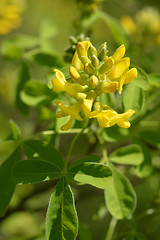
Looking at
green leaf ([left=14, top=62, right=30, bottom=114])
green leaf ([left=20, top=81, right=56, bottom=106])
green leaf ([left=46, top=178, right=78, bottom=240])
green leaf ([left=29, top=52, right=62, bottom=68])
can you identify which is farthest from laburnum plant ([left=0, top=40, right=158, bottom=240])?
green leaf ([left=29, top=52, right=62, bottom=68])

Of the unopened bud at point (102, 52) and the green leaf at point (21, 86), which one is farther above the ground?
the unopened bud at point (102, 52)

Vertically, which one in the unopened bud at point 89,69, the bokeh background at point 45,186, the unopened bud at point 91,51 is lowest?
the bokeh background at point 45,186

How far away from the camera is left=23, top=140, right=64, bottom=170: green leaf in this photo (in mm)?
1016

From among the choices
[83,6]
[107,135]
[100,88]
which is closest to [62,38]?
[83,6]

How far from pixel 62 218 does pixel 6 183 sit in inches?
10.5

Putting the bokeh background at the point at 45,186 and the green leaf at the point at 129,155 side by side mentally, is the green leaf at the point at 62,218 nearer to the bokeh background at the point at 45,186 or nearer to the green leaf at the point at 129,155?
the green leaf at the point at 129,155

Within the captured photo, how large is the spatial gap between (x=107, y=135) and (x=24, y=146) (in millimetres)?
337

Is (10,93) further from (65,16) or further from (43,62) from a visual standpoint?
(65,16)

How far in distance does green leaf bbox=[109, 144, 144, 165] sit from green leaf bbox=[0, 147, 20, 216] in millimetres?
385

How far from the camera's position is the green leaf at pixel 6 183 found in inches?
37.9

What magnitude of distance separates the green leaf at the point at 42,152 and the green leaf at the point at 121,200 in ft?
0.74

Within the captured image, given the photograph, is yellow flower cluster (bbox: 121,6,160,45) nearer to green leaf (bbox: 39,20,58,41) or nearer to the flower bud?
green leaf (bbox: 39,20,58,41)

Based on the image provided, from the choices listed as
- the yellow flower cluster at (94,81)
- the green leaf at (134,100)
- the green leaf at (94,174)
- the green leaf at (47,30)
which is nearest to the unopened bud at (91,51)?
the yellow flower cluster at (94,81)

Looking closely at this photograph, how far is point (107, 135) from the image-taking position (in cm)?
119
